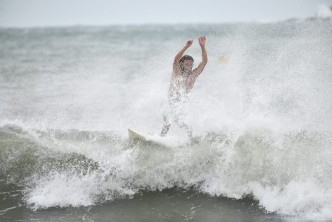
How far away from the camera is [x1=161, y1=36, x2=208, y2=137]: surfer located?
612 cm

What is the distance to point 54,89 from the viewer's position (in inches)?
472

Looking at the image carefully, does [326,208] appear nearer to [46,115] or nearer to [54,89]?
[46,115]

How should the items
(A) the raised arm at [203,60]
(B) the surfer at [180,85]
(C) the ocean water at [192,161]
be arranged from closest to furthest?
(C) the ocean water at [192,161], (A) the raised arm at [203,60], (B) the surfer at [180,85]

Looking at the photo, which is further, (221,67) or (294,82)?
(221,67)

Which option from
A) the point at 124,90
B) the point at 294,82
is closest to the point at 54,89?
the point at 124,90

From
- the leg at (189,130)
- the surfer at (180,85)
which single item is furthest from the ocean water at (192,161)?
the surfer at (180,85)

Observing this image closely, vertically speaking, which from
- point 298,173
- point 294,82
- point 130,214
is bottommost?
point 130,214

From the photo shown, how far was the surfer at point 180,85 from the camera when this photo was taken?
6117 mm

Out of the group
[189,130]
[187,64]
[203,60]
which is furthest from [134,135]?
[203,60]

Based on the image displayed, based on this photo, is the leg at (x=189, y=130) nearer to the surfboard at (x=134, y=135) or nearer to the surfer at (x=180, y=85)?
the surfer at (x=180, y=85)

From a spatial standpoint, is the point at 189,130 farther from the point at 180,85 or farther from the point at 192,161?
the point at 180,85

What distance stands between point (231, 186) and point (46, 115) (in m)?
5.49

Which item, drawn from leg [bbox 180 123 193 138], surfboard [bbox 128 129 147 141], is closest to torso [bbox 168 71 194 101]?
leg [bbox 180 123 193 138]

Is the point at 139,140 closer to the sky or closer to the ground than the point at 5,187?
closer to the sky
